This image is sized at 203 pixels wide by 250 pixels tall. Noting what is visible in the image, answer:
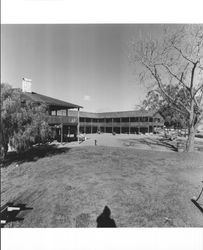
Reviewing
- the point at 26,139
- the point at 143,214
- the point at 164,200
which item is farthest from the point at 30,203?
the point at 164,200

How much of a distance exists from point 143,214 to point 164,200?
1501mm

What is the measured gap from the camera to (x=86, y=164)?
12.5 metres

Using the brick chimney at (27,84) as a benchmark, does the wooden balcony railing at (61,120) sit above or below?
below

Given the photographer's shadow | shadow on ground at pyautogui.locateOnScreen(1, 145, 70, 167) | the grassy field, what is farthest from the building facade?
the photographer's shadow

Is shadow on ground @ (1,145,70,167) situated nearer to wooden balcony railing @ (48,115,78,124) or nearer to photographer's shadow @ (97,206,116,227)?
wooden balcony railing @ (48,115,78,124)

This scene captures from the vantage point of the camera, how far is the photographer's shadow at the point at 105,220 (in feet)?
19.3

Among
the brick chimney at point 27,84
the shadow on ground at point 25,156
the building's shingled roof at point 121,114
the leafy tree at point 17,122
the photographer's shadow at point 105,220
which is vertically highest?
the brick chimney at point 27,84

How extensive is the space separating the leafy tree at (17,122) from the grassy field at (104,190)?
229 cm

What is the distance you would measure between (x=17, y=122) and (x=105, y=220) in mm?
8065

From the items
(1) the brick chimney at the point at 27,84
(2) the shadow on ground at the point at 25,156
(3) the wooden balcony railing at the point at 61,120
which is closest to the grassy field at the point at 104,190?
(2) the shadow on ground at the point at 25,156

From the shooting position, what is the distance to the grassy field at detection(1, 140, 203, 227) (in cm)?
623

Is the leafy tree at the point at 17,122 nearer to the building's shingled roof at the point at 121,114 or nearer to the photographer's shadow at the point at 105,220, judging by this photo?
the photographer's shadow at the point at 105,220

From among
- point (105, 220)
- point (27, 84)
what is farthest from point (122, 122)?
point (105, 220)

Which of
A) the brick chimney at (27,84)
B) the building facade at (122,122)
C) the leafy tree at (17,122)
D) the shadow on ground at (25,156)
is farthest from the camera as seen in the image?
the building facade at (122,122)
